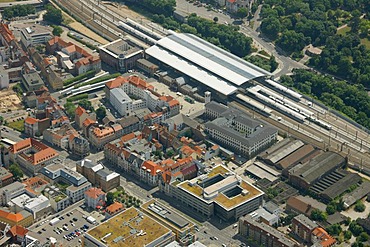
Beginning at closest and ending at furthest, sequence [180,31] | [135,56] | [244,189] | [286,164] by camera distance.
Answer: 1. [244,189]
2. [286,164]
3. [135,56]
4. [180,31]

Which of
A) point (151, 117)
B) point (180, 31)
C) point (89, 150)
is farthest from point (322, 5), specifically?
point (89, 150)

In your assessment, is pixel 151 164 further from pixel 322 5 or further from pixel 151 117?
pixel 322 5

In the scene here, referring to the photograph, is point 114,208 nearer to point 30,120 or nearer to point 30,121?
point 30,121

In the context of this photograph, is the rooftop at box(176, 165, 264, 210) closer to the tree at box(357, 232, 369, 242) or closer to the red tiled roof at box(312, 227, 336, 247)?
the red tiled roof at box(312, 227, 336, 247)

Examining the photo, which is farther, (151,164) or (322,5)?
(322,5)

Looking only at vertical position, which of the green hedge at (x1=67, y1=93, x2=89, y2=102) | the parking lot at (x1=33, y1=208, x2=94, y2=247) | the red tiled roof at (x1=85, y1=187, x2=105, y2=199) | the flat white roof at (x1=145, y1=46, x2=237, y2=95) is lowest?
the parking lot at (x1=33, y1=208, x2=94, y2=247)

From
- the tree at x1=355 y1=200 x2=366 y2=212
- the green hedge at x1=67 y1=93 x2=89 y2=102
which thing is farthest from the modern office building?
the green hedge at x1=67 y1=93 x2=89 y2=102
